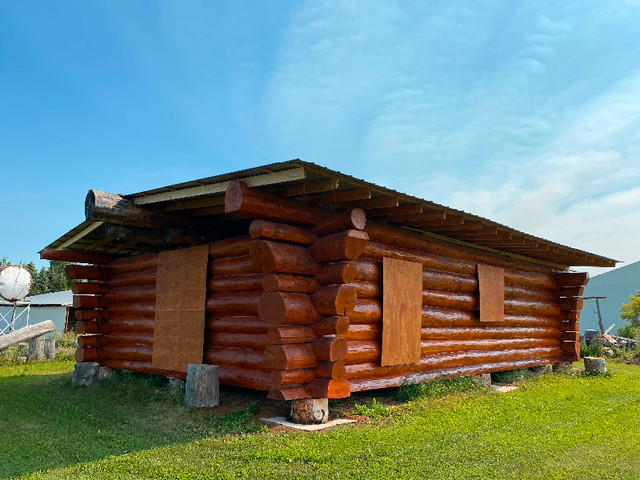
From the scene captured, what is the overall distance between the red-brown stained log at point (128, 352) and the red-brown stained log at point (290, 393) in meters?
4.46

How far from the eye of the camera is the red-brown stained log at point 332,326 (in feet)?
24.4

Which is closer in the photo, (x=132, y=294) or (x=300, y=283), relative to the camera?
(x=300, y=283)

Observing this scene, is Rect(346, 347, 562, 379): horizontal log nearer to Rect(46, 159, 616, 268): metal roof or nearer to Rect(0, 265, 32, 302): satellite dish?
Rect(46, 159, 616, 268): metal roof

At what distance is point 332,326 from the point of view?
24.5 ft

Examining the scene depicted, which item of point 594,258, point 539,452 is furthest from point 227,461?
point 594,258

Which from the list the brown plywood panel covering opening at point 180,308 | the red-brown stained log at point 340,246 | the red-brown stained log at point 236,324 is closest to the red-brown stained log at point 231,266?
the brown plywood panel covering opening at point 180,308

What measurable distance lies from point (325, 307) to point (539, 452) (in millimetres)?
3230

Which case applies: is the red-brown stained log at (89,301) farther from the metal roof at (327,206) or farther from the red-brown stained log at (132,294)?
the metal roof at (327,206)

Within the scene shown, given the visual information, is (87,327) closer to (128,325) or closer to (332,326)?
(128,325)

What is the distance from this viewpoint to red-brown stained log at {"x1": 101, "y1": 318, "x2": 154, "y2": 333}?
1081 cm

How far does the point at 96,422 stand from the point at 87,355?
15.1 ft

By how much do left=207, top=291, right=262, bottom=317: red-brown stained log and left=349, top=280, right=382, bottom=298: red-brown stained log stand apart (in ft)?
5.18

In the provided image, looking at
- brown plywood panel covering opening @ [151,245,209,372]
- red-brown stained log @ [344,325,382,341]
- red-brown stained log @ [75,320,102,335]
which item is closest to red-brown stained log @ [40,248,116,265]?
red-brown stained log @ [75,320,102,335]

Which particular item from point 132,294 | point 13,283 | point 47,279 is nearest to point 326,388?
point 132,294
